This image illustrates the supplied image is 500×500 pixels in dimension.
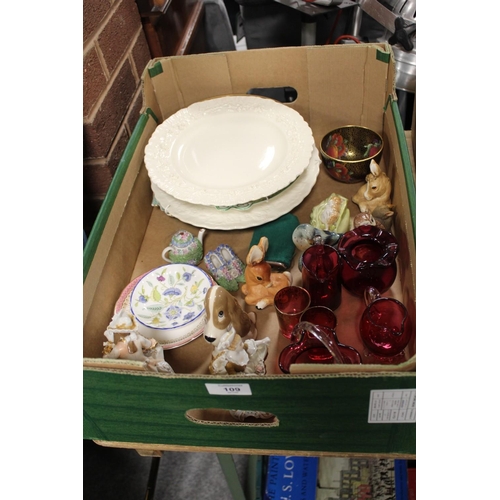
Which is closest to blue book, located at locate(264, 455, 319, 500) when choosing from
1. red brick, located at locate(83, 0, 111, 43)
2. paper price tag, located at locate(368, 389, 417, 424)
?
paper price tag, located at locate(368, 389, 417, 424)

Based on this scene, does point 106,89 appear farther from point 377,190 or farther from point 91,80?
point 377,190

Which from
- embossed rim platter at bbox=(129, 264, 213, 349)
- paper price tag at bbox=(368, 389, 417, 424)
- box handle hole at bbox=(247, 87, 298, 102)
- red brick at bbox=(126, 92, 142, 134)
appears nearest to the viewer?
paper price tag at bbox=(368, 389, 417, 424)

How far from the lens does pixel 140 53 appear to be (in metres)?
1.17

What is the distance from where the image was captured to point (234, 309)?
676 mm

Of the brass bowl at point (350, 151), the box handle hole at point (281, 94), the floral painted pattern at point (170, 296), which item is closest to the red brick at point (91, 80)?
the floral painted pattern at point (170, 296)

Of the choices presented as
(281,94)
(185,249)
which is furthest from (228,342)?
(281,94)

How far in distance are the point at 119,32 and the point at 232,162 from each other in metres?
0.42

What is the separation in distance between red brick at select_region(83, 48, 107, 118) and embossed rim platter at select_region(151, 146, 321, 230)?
9.1 inches

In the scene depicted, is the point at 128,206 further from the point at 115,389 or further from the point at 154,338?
the point at 115,389

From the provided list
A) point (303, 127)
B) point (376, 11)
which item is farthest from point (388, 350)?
point (376, 11)

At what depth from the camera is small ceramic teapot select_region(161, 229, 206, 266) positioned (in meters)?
0.83

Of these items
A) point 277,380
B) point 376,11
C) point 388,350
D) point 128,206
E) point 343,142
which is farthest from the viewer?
point 376,11

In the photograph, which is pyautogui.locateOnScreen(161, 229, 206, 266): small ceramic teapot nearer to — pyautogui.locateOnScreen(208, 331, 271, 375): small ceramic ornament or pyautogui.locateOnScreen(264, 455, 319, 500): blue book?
pyautogui.locateOnScreen(208, 331, 271, 375): small ceramic ornament

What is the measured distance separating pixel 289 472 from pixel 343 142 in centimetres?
71
